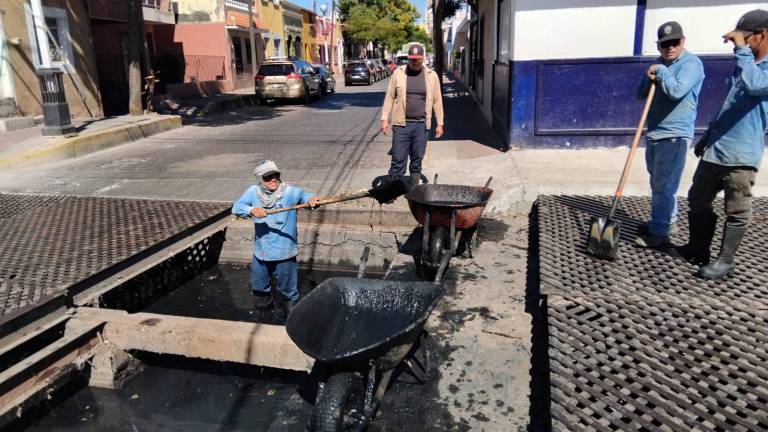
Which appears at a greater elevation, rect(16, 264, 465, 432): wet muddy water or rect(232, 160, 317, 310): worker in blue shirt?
rect(232, 160, 317, 310): worker in blue shirt

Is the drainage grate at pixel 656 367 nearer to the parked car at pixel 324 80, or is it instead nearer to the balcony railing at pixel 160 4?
the parked car at pixel 324 80

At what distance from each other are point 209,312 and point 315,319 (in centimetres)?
249

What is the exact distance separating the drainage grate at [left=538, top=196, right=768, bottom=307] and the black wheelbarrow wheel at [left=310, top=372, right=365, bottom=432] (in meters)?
1.69

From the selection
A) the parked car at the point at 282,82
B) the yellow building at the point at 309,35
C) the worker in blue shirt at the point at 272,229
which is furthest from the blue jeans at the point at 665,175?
the yellow building at the point at 309,35

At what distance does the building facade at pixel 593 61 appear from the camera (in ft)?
27.0

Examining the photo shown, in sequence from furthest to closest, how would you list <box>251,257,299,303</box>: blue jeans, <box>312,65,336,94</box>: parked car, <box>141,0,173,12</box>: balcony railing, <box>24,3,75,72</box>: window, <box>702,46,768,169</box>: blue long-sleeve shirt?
<box>312,65,336,94</box>: parked car < <box>141,0,173,12</box>: balcony railing < <box>24,3,75,72</box>: window < <box>251,257,299,303</box>: blue jeans < <box>702,46,768,169</box>: blue long-sleeve shirt

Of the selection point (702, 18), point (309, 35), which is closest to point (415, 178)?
point (702, 18)

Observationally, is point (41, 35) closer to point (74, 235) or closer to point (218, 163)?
point (218, 163)

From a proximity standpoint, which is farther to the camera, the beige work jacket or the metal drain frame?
the beige work jacket

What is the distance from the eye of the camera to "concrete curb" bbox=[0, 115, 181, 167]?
33.4 ft

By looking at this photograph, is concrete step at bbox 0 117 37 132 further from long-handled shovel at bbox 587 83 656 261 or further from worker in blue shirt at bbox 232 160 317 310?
long-handled shovel at bbox 587 83 656 261

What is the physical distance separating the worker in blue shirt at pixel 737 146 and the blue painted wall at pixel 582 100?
4487 millimetres

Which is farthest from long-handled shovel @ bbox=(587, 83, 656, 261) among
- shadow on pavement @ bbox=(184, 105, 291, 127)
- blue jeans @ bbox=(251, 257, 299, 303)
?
shadow on pavement @ bbox=(184, 105, 291, 127)

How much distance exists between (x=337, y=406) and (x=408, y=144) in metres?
4.28
